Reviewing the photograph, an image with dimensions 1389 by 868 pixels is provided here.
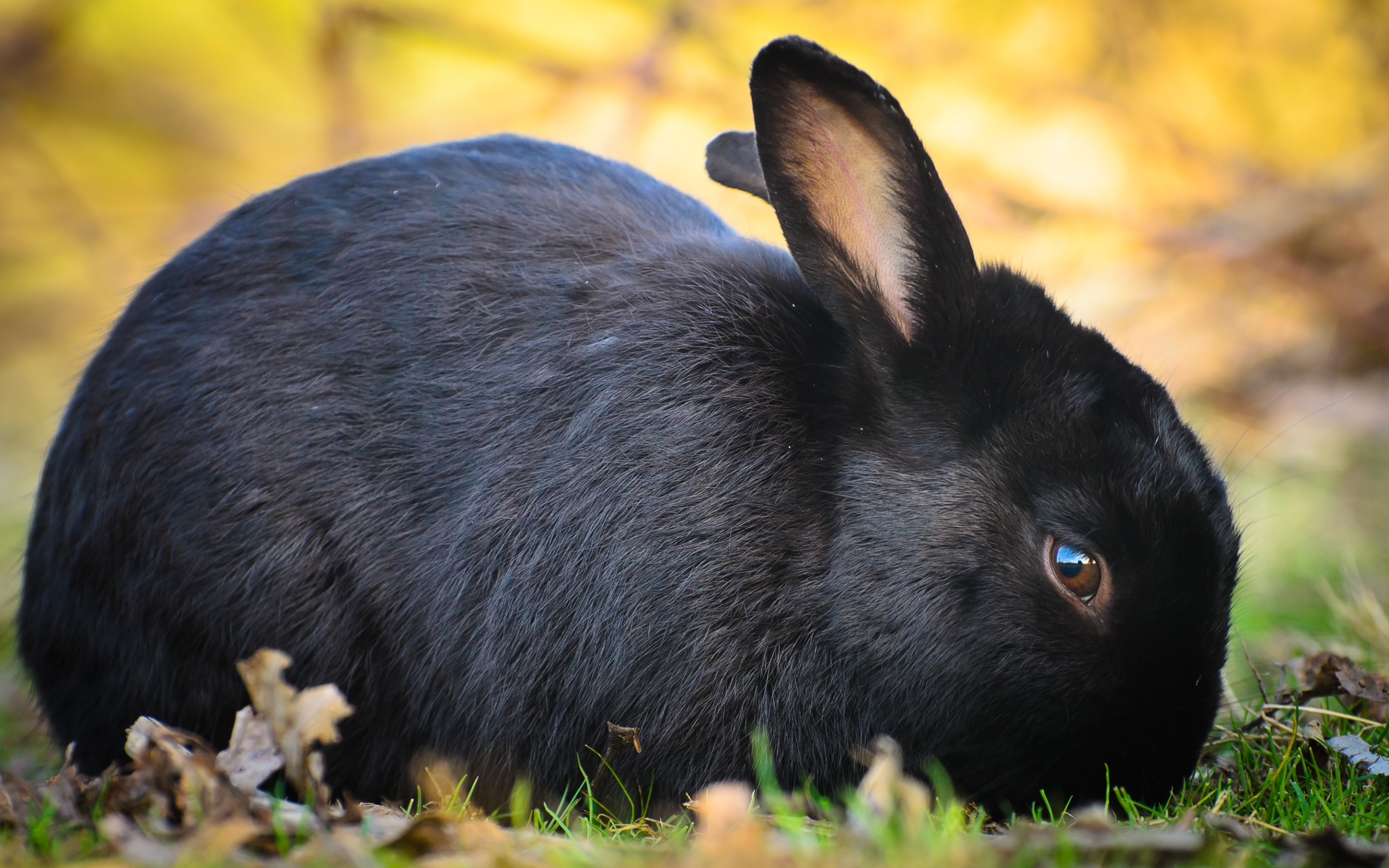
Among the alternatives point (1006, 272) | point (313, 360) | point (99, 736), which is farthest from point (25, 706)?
point (1006, 272)

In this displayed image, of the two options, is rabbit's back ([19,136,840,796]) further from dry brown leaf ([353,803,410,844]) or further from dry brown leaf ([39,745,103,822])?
dry brown leaf ([39,745,103,822])

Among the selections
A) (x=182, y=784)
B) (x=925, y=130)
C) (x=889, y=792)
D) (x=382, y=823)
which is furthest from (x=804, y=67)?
(x=925, y=130)

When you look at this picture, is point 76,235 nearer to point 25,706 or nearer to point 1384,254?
point 25,706

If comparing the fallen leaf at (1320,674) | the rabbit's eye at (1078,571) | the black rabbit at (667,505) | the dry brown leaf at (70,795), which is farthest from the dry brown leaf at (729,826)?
the fallen leaf at (1320,674)

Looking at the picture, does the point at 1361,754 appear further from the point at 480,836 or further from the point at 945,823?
the point at 480,836

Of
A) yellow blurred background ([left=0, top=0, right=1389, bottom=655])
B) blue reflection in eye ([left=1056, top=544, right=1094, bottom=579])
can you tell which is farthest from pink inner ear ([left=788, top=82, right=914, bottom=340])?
yellow blurred background ([left=0, top=0, right=1389, bottom=655])

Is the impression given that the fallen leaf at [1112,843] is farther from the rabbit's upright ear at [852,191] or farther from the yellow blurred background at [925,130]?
the yellow blurred background at [925,130]
